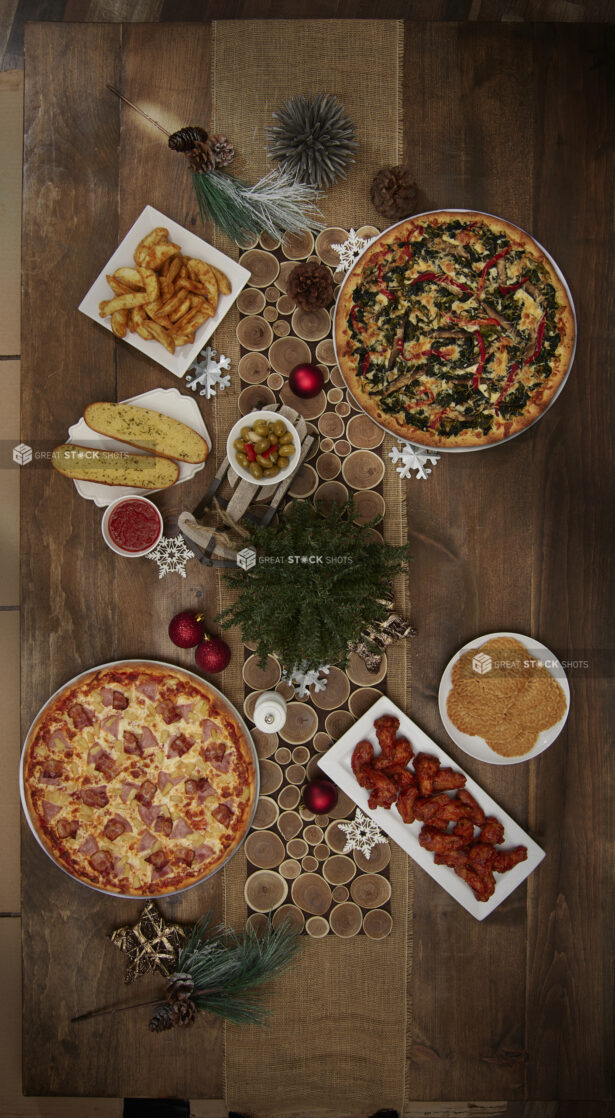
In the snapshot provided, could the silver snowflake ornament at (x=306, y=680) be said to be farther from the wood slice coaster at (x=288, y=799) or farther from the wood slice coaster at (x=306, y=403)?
the wood slice coaster at (x=306, y=403)

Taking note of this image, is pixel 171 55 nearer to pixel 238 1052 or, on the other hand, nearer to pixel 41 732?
pixel 41 732

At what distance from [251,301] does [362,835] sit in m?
2.02

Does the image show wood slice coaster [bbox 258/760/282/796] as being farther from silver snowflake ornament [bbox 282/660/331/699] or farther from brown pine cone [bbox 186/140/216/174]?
brown pine cone [bbox 186/140/216/174]

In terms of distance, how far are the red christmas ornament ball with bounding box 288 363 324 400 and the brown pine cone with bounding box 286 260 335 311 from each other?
223 mm

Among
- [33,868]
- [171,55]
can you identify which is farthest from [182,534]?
[171,55]

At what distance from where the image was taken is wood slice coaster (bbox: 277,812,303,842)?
2.28 metres

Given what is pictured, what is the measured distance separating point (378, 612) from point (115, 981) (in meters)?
1.74

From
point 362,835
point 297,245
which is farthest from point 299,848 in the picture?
point 297,245

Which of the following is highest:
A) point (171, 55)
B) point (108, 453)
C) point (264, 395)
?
point (171, 55)

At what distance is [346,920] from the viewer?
228 centimetres

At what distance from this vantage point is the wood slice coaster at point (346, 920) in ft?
7.47

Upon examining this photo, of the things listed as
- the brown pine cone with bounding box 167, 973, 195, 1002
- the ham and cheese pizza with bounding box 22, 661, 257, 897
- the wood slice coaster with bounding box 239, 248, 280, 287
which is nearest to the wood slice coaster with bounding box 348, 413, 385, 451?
the wood slice coaster with bounding box 239, 248, 280, 287

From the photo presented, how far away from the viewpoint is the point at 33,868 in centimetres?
232

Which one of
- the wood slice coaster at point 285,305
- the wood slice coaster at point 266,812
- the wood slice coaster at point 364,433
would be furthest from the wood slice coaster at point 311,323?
the wood slice coaster at point 266,812
